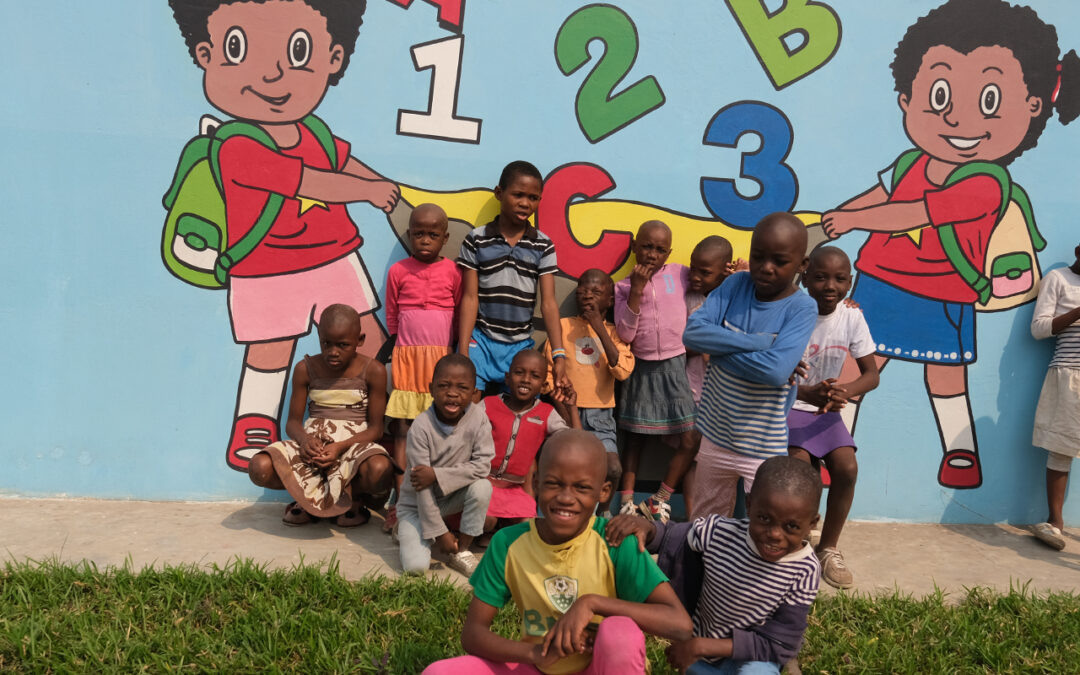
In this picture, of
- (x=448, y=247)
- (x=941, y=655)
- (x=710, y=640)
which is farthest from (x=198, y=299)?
(x=941, y=655)

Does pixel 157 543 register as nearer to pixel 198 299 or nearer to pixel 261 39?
pixel 198 299

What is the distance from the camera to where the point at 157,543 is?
3.47m

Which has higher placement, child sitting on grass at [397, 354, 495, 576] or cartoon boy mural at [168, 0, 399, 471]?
cartoon boy mural at [168, 0, 399, 471]

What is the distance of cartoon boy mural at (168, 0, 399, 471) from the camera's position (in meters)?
3.98

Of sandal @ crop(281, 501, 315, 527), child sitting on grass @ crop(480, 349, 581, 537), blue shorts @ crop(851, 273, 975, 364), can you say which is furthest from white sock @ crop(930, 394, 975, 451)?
sandal @ crop(281, 501, 315, 527)

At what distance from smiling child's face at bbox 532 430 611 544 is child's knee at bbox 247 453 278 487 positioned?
2.09m

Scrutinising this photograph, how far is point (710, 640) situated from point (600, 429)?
180cm

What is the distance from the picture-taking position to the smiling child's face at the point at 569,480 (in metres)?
2.03

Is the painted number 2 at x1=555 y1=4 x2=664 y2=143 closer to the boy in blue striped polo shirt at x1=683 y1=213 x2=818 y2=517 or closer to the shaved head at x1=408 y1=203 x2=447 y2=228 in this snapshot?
the shaved head at x1=408 y1=203 x2=447 y2=228

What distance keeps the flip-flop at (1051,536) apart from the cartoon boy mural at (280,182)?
3705mm

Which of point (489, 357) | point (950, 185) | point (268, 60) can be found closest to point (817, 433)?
point (489, 357)

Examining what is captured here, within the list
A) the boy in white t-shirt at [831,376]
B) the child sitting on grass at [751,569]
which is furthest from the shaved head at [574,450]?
the boy in white t-shirt at [831,376]

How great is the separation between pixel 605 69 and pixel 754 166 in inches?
38.1

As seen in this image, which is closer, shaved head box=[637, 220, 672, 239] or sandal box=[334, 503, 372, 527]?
sandal box=[334, 503, 372, 527]
